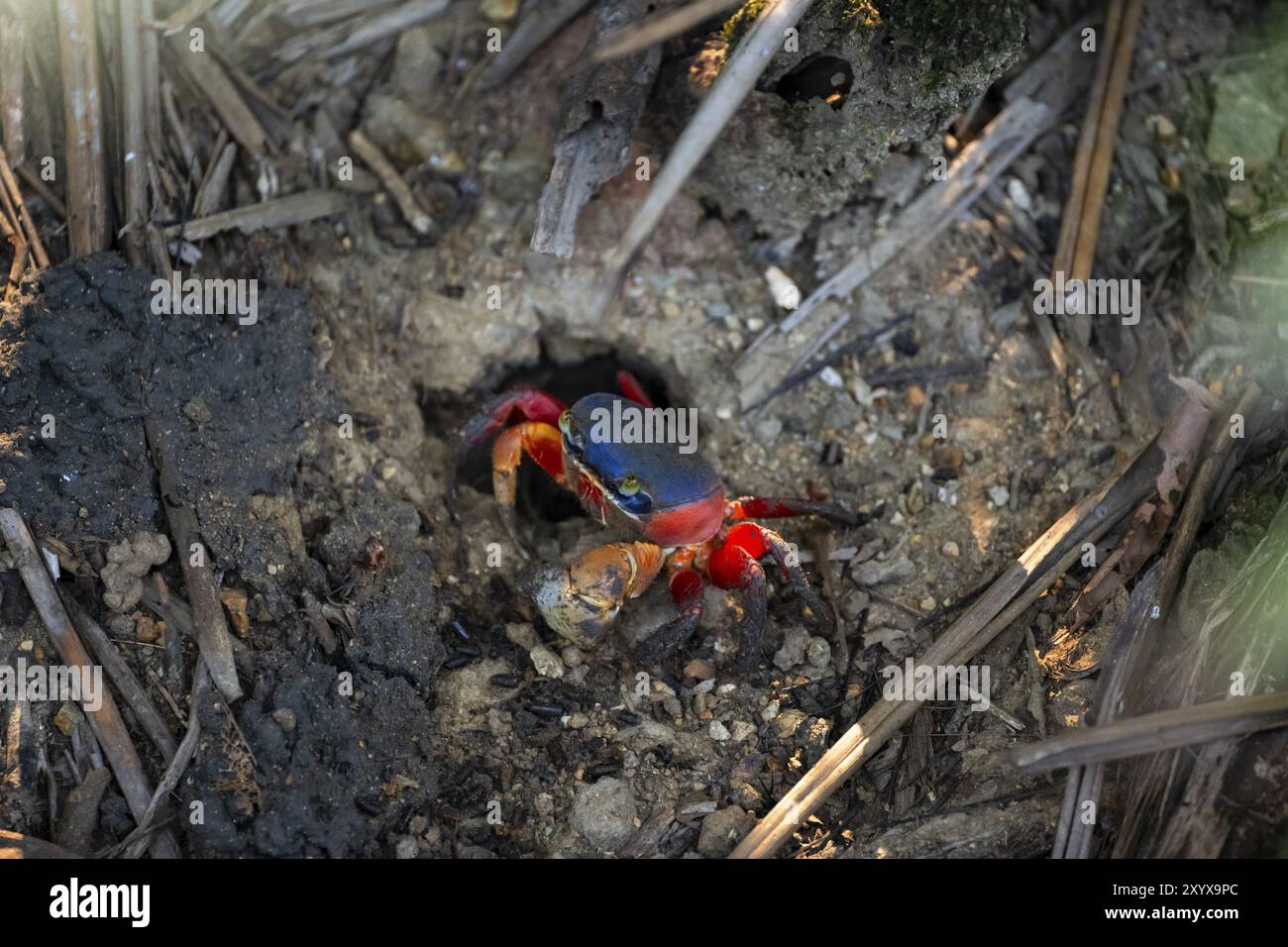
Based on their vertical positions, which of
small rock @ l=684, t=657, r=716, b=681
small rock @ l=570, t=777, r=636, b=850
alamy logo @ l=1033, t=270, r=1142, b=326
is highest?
alamy logo @ l=1033, t=270, r=1142, b=326

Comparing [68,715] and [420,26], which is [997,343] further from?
[68,715]

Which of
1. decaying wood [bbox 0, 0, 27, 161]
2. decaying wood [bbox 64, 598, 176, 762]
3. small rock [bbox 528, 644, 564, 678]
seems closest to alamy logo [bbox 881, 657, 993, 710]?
small rock [bbox 528, 644, 564, 678]

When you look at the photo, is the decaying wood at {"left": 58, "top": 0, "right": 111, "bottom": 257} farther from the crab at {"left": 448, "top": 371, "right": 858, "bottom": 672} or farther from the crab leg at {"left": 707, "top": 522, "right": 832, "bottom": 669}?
the crab leg at {"left": 707, "top": 522, "right": 832, "bottom": 669}

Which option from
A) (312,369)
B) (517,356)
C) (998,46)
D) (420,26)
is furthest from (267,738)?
(998,46)
